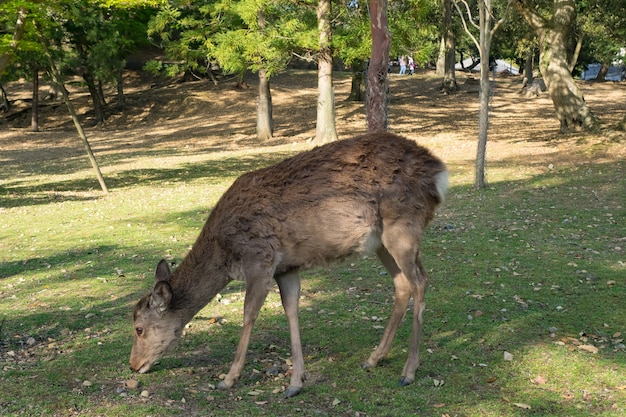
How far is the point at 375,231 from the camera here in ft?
18.2

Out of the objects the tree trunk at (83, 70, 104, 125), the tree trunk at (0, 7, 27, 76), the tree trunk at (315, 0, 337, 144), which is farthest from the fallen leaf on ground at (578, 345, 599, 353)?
the tree trunk at (83, 70, 104, 125)

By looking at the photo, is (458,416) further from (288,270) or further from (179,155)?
(179,155)

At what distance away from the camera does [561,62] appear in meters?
22.4

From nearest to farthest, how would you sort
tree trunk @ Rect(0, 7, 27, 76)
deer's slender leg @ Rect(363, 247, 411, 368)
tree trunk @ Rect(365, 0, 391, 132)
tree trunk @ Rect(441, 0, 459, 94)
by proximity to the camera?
deer's slender leg @ Rect(363, 247, 411, 368), tree trunk @ Rect(365, 0, 391, 132), tree trunk @ Rect(0, 7, 27, 76), tree trunk @ Rect(441, 0, 459, 94)

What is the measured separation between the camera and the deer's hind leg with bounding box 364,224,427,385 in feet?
18.1

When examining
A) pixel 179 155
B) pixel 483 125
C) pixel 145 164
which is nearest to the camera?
pixel 483 125

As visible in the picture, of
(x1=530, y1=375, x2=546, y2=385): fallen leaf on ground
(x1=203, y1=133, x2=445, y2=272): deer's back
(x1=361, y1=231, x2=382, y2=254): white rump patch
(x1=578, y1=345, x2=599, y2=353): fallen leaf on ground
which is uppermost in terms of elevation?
(x1=203, y1=133, x2=445, y2=272): deer's back

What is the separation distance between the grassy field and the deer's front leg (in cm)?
12

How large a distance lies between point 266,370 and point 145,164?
63.3 feet

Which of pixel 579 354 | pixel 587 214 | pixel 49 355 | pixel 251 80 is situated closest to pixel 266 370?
pixel 49 355

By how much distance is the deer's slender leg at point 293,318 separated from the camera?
17.9ft

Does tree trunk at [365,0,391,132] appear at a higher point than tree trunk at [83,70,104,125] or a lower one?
higher

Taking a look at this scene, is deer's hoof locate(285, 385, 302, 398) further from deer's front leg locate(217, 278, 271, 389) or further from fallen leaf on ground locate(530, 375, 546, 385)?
fallen leaf on ground locate(530, 375, 546, 385)

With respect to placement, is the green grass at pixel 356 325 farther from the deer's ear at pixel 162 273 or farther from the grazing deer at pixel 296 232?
the deer's ear at pixel 162 273
